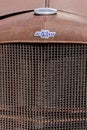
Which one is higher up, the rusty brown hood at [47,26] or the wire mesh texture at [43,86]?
the rusty brown hood at [47,26]

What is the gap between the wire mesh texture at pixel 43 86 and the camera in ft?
8.37

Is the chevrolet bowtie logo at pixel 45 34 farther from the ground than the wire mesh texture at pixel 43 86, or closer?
farther from the ground

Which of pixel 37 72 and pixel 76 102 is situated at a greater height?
pixel 37 72

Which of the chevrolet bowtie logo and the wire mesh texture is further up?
the chevrolet bowtie logo

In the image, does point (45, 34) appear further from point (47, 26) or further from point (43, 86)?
point (43, 86)

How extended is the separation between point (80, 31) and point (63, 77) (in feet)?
0.79

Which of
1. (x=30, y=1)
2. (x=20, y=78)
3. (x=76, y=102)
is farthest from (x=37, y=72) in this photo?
(x=30, y=1)

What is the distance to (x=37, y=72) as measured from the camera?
2.56m

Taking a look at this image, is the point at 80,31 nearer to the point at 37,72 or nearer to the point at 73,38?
the point at 73,38

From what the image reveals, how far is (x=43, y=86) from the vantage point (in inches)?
101

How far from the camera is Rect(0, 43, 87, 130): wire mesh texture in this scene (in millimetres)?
2551

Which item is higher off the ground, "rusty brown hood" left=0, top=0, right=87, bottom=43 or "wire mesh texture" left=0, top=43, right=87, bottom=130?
"rusty brown hood" left=0, top=0, right=87, bottom=43

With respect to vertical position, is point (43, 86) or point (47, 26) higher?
point (47, 26)

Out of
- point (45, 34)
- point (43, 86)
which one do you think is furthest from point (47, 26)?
point (43, 86)
